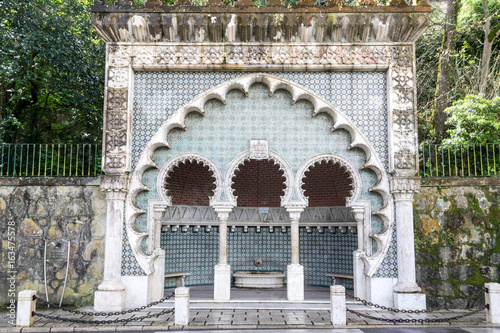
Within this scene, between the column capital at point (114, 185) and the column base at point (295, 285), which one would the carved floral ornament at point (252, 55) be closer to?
the column capital at point (114, 185)

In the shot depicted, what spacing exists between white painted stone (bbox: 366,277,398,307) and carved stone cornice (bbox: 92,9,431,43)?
5.24 meters

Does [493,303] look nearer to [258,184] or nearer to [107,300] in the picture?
[258,184]

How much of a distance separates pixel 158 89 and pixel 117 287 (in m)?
4.29

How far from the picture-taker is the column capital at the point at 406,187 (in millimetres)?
8305

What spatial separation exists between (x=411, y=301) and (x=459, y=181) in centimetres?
A: 291

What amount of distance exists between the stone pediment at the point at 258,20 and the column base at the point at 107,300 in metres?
5.42

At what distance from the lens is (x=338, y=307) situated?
6.90 m

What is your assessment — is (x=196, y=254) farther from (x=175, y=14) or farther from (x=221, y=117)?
(x=175, y=14)

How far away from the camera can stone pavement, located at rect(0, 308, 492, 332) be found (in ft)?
22.1

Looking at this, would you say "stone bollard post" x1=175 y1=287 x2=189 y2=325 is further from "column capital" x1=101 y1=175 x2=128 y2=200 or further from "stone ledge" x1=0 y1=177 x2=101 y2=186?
"stone ledge" x1=0 y1=177 x2=101 y2=186

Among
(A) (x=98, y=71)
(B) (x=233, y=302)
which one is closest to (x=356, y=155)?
(B) (x=233, y=302)

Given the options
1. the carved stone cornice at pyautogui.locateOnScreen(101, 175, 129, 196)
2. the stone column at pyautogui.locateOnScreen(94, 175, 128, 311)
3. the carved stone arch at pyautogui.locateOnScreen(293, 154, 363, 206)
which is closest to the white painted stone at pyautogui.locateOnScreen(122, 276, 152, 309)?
the stone column at pyautogui.locateOnScreen(94, 175, 128, 311)

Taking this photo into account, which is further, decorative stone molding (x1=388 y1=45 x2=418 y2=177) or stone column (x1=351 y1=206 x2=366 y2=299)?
stone column (x1=351 y1=206 x2=366 y2=299)

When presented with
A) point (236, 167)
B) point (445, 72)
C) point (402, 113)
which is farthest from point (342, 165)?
point (445, 72)
